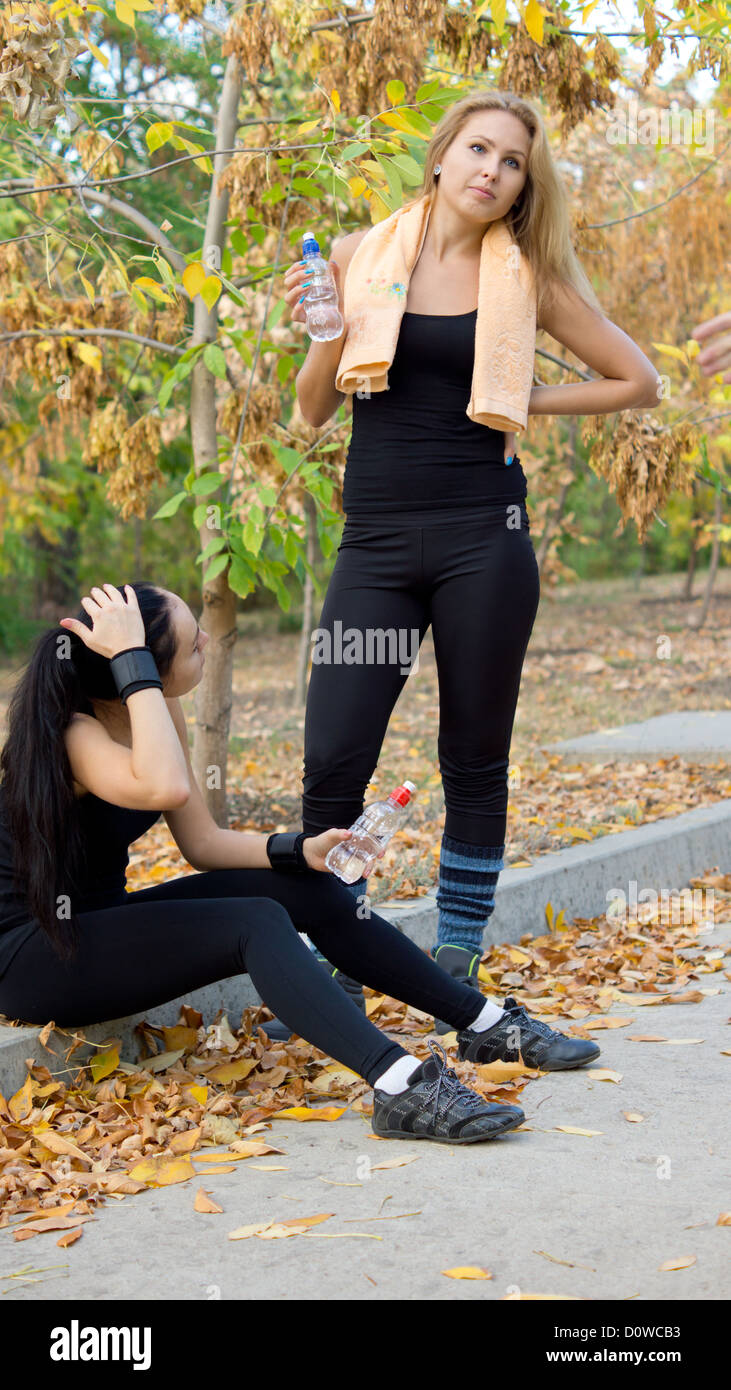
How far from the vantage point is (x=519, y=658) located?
139 inches

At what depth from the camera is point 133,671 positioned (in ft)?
10.0

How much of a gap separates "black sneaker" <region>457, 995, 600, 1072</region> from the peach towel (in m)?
1.40

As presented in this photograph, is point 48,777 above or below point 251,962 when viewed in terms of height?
above

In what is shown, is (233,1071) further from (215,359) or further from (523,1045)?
(215,359)

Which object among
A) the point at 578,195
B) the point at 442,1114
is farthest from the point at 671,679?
the point at 442,1114

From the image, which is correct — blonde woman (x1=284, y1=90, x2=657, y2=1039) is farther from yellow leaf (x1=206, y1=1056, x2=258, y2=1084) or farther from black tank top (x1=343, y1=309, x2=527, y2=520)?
yellow leaf (x1=206, y1=1056, x2=258, y2=1084)

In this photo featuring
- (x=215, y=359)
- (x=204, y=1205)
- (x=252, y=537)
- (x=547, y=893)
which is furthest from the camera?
(x=547, y=893)

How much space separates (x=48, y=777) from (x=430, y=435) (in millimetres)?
1205

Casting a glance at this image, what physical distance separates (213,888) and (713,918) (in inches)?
94.1

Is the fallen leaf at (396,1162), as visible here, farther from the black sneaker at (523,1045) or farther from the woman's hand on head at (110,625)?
the woman's hand on head at (110,625)

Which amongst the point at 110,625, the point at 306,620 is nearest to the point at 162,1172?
the point at 110,625

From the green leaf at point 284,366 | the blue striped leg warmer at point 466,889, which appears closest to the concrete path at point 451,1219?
the blue striped leg warmer at point 466,889

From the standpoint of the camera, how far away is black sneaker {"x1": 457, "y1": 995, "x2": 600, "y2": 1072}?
10.8 feet

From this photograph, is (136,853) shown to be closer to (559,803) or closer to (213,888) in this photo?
(559,803)
